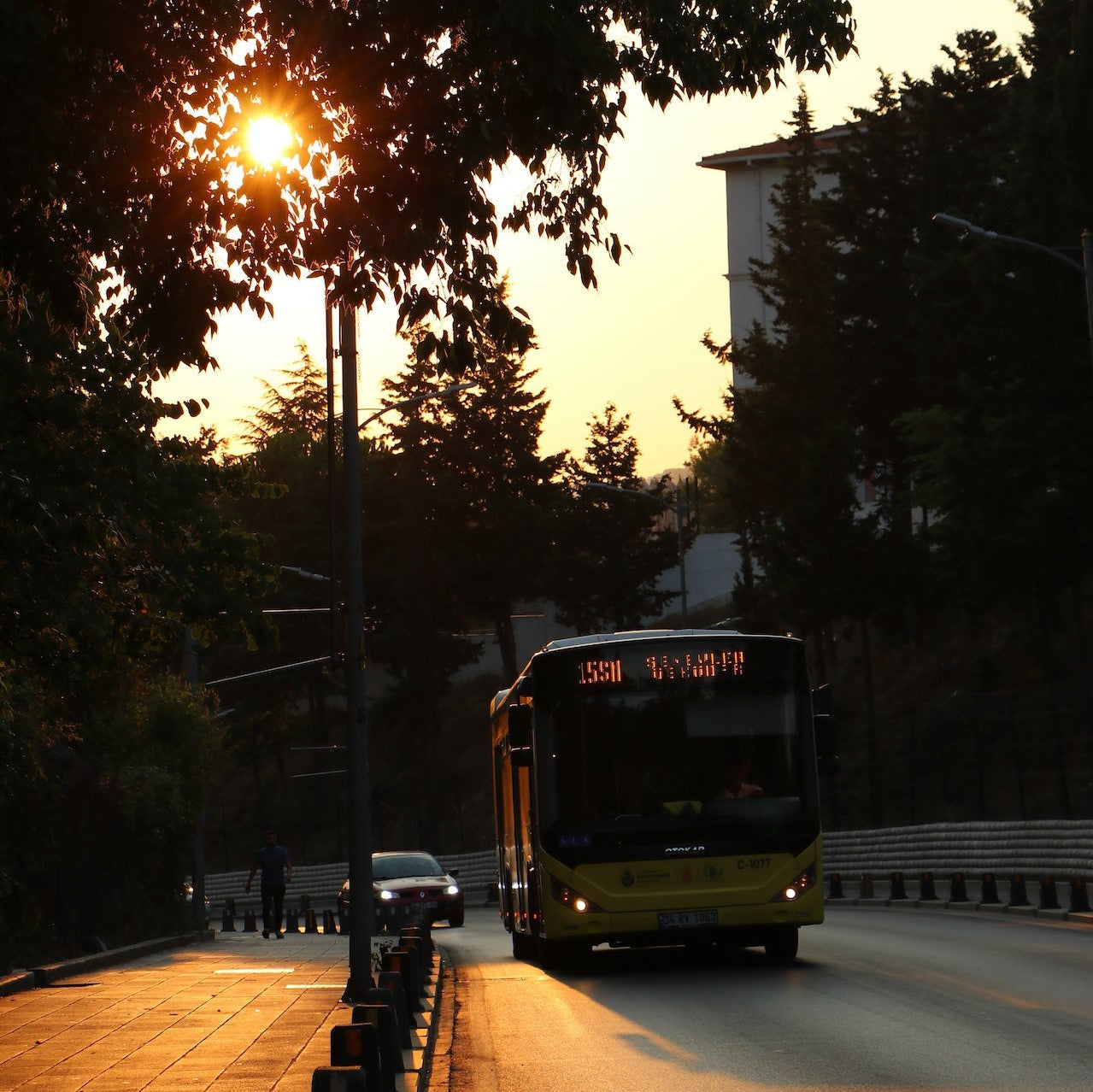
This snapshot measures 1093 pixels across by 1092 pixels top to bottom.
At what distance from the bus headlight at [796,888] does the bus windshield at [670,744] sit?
1.33 ft

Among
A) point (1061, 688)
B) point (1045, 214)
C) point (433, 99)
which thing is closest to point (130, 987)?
point (433, 99)

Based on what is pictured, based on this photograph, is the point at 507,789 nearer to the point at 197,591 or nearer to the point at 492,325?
the point at 197,591

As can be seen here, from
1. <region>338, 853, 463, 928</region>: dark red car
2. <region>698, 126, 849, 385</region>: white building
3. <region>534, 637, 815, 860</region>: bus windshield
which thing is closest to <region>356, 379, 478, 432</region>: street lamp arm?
<region>534, 637, 815, 860</region>: bus windshield

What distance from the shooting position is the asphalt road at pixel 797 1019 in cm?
1138

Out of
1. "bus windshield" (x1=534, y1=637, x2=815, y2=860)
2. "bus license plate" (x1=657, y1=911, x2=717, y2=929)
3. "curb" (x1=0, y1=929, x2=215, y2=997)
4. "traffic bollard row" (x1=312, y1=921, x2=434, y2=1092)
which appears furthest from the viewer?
"curb" (x1=0, y1=929, x2=215, y2=997)

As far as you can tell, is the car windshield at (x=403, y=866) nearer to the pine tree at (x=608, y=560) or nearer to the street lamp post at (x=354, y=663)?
the street lamp post at (x=354, y=663)

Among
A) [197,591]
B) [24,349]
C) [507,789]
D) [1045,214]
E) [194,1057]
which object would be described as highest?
[1045,214]

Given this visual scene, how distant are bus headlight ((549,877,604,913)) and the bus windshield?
314 millimetres

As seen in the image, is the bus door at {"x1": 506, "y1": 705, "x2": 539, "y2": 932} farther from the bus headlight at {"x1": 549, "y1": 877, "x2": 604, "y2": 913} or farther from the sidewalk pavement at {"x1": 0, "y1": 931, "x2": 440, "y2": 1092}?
the sidewalk pavement at {"x1": 0, "y1": 931, "x2": 440, "y2": 1092}

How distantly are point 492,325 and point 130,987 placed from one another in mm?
10854

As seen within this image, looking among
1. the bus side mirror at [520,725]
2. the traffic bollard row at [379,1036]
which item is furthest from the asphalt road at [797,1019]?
the bus side mirror at [520,725]

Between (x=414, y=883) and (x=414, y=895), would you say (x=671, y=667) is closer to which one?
(x=414, y=895)

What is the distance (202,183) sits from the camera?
11.5 meters

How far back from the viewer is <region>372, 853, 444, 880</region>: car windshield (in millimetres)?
42156
